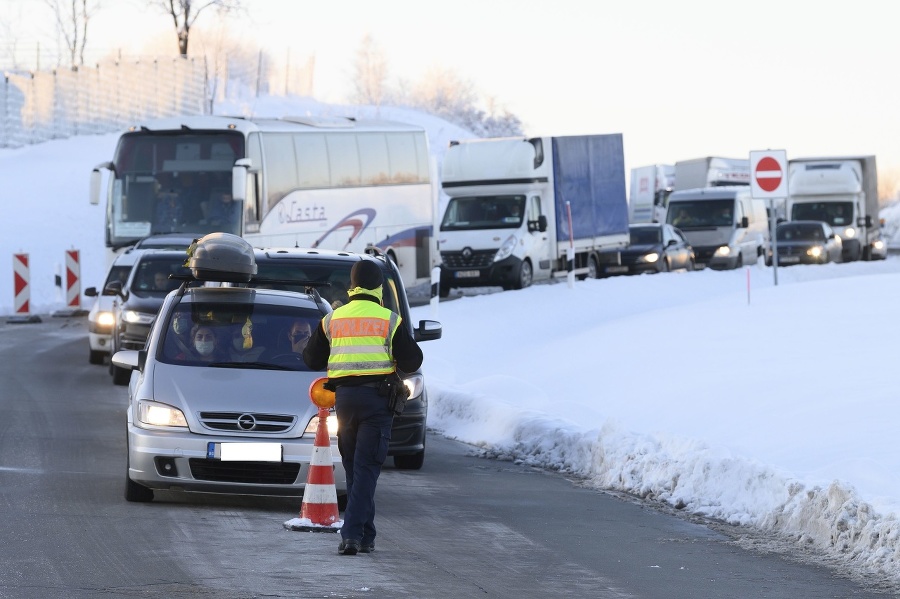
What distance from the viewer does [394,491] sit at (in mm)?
11773


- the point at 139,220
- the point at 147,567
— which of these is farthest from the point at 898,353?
the point at 139,220

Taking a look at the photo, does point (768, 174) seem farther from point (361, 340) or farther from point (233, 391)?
point (361, 340)

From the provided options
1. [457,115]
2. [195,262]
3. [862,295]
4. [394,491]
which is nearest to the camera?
[394,491]

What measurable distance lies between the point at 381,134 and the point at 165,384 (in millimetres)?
24147

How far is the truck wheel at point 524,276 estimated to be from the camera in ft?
112

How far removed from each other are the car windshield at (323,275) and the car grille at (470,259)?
65.5 ft

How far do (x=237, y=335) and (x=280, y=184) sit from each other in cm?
1894

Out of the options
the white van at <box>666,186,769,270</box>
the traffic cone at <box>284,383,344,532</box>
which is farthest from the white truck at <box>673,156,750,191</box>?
the traffic cone at <box>284,383,344,532</box>

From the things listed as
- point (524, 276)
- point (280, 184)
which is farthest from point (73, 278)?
point (524, 276)

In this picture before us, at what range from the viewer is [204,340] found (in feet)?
36.9

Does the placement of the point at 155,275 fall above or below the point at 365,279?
below

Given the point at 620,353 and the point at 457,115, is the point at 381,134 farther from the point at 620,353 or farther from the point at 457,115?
the point at 457,115

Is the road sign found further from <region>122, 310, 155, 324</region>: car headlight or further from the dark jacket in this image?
the dark jacket

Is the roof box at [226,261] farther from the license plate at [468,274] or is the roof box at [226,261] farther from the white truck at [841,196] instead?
the white truck at [841,196]
